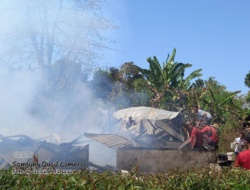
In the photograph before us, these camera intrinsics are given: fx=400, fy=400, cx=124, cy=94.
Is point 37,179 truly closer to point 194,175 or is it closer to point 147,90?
point 194,175

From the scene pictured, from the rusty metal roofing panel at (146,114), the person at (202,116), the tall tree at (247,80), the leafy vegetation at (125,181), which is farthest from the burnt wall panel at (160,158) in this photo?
the tall tree at (247,80)

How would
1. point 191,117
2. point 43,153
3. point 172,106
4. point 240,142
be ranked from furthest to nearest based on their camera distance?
point 172,106 < point 191,117 < point 240,142 < point 43,153

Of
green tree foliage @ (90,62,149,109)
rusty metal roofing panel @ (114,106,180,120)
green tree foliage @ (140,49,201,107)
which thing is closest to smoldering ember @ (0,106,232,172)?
rusty metal roofing panel @ (114,106,180,120)

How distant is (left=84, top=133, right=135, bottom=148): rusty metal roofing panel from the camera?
928 centimetres

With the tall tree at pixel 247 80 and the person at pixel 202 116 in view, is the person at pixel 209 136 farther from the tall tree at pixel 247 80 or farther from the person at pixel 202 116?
the tall tree at pixel 247 80

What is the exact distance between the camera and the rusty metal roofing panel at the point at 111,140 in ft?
30.5

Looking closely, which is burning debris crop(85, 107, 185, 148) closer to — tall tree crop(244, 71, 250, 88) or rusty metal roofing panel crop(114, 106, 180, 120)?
rusty metal roofing panel crop(114, 106, 180, 120)

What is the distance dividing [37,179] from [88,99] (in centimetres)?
1098

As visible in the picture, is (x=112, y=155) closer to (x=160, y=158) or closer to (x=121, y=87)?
(x=160, y=158)

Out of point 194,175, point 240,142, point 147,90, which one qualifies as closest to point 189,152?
point 240,142

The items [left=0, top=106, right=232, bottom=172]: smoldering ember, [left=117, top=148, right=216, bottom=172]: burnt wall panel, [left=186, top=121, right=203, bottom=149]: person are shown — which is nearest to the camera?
[left=0, top=106, right=232, bottom=172]: smoldering ember

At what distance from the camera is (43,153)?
8336mm

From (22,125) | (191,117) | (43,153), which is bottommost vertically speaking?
(43,153)

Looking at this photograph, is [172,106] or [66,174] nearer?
[66,174]
